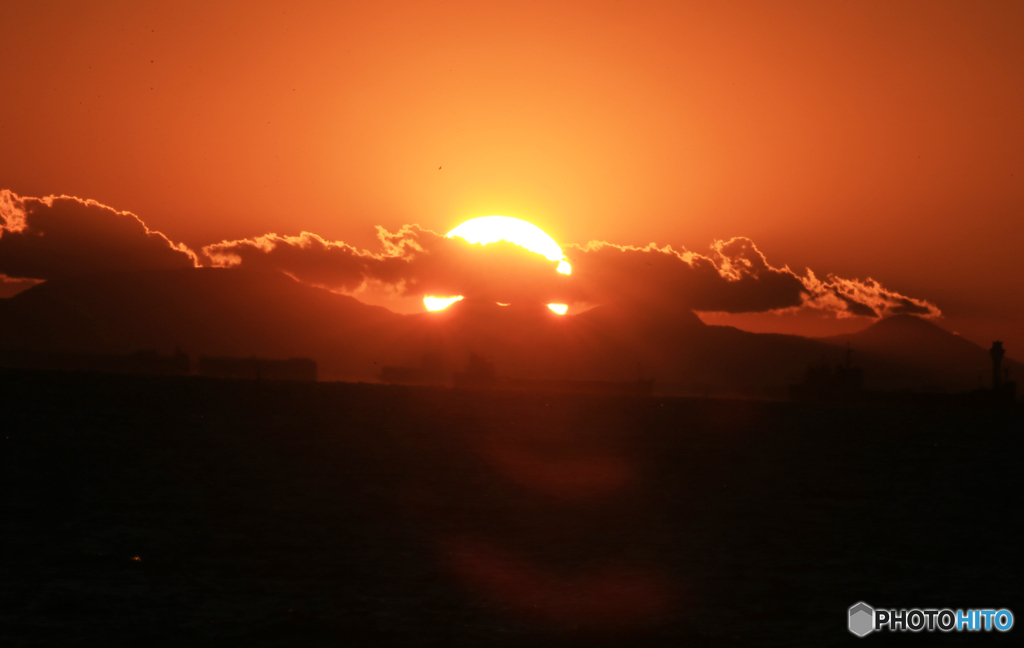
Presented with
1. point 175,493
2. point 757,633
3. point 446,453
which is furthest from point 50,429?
point 757,633

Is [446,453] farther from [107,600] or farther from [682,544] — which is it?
[107,600]

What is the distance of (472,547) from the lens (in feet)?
159

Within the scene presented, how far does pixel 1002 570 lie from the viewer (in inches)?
1854

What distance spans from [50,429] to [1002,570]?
124531 mm

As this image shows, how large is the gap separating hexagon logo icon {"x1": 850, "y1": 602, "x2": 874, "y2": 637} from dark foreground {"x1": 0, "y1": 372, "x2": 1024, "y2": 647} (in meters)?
0.52

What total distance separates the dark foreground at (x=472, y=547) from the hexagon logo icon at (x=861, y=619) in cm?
52

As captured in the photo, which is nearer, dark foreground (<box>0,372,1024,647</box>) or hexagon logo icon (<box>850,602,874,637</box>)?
dark foreground (<box>0,372,1024,647</box>)

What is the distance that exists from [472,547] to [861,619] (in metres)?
20.1

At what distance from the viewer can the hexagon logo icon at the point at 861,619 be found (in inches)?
1347

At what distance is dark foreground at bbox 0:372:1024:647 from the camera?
1280 inches

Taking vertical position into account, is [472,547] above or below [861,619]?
above

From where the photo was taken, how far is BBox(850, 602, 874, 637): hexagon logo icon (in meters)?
34.2

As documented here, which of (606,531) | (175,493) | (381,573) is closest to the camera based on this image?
(381,573)

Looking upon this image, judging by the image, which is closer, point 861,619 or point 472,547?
point 861,619
